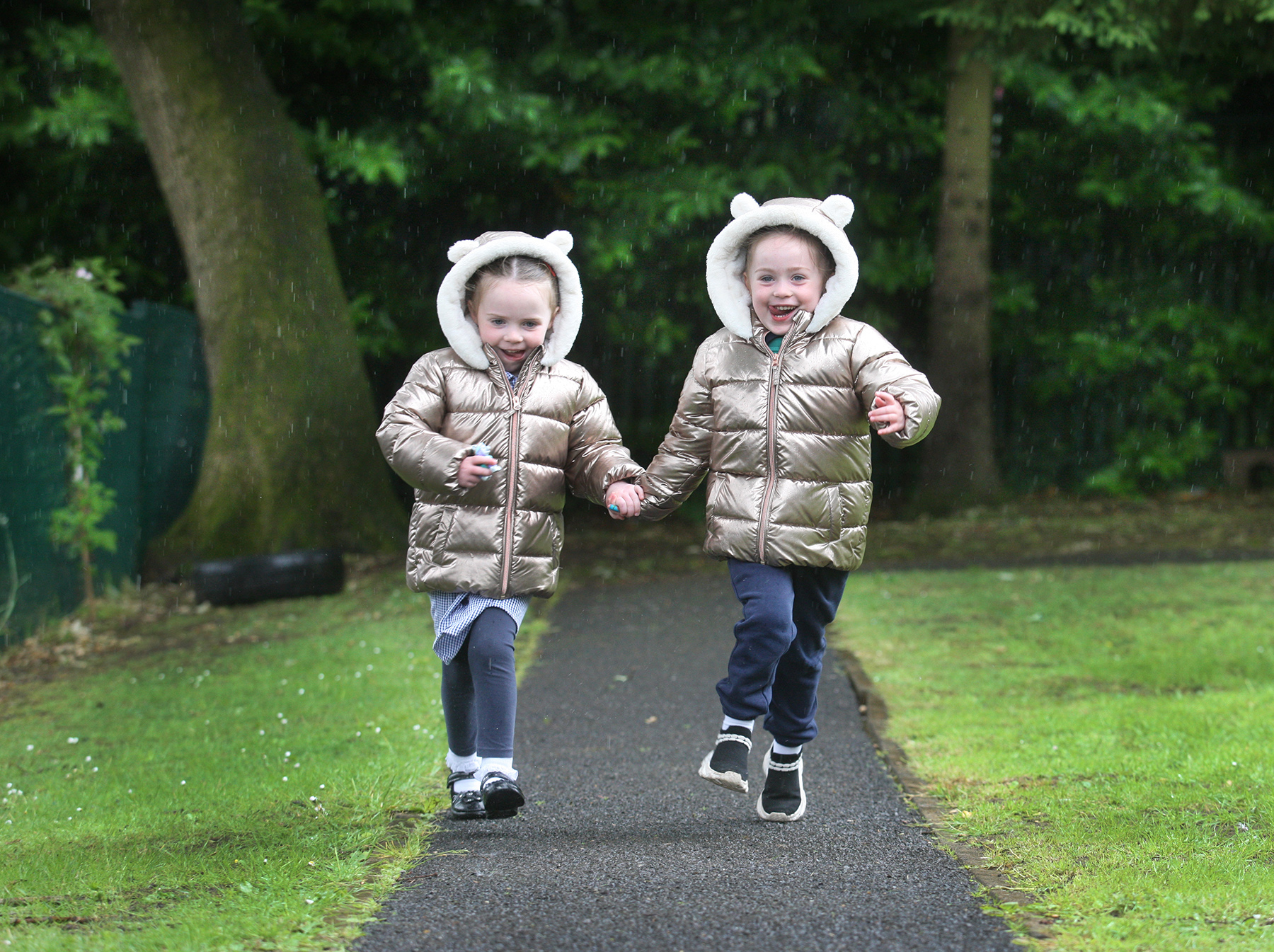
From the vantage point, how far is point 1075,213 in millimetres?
13672

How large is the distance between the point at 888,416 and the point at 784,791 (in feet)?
3.95

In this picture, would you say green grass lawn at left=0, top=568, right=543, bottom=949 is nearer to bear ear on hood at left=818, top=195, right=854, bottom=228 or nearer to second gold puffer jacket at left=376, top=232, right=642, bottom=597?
second gold puffer jacket at left=376, top=232, right=642, bottom=597

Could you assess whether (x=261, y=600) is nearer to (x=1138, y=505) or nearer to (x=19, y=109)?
(x=19, y=109)

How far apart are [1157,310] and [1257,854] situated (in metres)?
10.5

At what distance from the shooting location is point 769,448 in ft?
12.6

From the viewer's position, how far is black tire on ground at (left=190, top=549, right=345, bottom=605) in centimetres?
880

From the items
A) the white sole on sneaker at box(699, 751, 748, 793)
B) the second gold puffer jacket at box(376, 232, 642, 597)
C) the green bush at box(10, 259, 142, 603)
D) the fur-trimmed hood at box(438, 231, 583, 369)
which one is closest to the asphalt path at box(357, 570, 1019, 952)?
the white sole on sneaker at box(699, 751, 748, 793)

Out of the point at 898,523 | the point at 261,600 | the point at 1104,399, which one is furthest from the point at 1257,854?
the point at 1104,399

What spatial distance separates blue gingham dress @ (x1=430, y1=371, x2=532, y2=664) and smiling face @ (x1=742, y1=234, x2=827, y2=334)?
0.77 meters

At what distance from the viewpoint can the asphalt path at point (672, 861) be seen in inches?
119

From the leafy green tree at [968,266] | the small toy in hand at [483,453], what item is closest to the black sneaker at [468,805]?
the small toy in hand at [483,453]

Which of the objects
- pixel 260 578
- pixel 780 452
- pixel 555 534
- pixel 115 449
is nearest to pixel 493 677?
pixel 555 534

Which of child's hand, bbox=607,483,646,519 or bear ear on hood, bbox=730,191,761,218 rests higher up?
bear ear on hood, bbox=730,191,761,218

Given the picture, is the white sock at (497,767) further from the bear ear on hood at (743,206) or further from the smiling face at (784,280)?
the bear ear on hood at (743,206)
